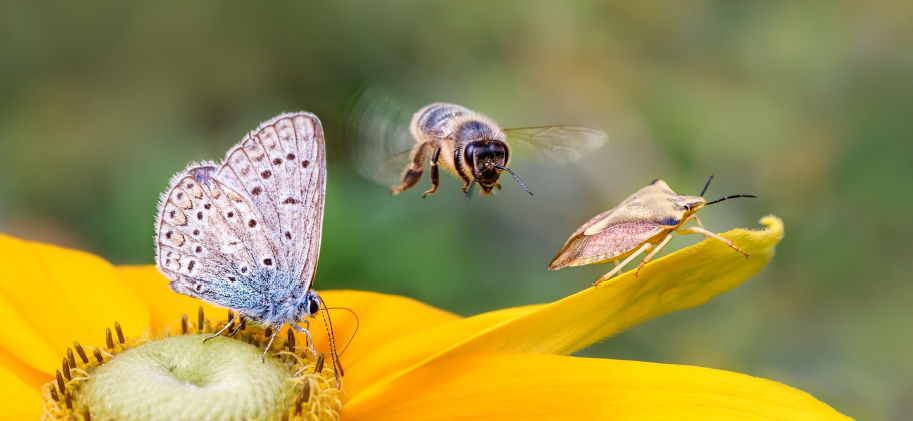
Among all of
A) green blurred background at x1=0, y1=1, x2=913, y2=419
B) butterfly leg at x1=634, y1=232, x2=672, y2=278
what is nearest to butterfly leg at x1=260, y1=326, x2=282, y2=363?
butterfly leg at x1=634, y1=232, x2=672, y2=278

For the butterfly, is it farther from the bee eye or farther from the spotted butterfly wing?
the bee eye

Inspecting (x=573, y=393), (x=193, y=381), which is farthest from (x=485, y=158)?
(x=193, y=381)

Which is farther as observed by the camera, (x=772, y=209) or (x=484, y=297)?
(x=772, y=209)

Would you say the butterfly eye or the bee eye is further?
the bee eye

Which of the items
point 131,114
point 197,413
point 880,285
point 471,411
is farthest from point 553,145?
point 131,114

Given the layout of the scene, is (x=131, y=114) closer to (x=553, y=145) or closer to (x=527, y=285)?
(x=527, y=285)

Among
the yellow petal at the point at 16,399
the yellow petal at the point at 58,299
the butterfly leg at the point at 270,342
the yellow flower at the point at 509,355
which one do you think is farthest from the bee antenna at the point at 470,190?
the yellow petal at the point at 16,399
